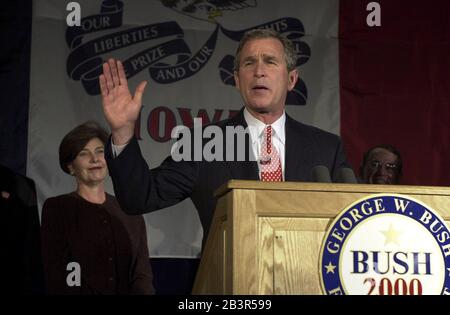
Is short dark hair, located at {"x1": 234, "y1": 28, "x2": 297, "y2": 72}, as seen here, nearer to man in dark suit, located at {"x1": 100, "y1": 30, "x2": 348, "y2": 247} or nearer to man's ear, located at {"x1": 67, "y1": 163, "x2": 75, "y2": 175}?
man in dark suit, located at {"x1": 100, "y1": 30, "x2": 348, "y2": 247}

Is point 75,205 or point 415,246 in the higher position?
point 75,205

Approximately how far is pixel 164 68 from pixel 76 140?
0.63m

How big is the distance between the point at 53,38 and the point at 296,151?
1.44 meters

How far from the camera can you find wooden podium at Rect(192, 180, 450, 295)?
1677 millimetres

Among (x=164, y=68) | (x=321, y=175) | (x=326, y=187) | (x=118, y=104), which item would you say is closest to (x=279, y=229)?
(x=326, y=187)

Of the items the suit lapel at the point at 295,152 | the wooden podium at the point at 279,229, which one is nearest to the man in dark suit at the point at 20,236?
the suit lapel at the point at 295,152

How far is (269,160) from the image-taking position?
10.2 feet

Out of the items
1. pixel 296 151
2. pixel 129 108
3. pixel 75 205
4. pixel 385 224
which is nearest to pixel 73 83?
pixel 75 205

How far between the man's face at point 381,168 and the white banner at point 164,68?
0.29 m

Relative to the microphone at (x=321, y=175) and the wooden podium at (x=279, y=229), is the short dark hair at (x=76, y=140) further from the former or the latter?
the wooden podium at (x=279, y=229)

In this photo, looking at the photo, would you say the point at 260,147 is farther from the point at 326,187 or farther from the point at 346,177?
the point at 326,187

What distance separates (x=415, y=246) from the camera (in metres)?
1.70

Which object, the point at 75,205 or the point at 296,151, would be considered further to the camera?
the point at 75,205
